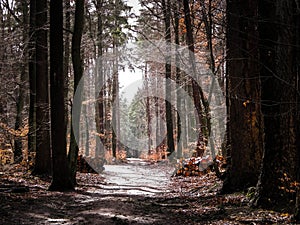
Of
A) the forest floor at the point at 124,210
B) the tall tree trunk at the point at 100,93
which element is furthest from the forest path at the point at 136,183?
the tall tree trunk at the point at 100,93

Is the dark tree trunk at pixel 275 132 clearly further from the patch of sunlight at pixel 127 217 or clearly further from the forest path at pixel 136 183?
the forest path at pixel 136 183

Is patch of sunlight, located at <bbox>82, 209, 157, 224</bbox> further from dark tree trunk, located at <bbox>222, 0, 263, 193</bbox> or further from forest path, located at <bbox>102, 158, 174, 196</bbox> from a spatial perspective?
forest path, located at <bbox>102, 158, 174, 196</bbox>

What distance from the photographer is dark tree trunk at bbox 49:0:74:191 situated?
11.0m

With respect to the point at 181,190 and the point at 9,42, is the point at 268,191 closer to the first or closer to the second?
the point at 181,190

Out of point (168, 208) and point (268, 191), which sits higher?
point (268, 191)

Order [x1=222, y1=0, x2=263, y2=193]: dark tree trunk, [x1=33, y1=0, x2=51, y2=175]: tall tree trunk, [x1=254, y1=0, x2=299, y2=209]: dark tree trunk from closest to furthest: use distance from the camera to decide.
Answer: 1. [x1=254, y1=0, x2=299, y2=209]: dark tree trunk
2. [x1=222, y1=0, x2=263, y2=193]: dark tree trunk
3. [x1=33, y1=0, x2=51, y2=175]: tall tree trunk

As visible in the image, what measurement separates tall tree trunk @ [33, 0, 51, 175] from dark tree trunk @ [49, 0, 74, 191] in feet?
10.4

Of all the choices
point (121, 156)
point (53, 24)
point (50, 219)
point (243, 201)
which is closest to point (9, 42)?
point (53, 24)

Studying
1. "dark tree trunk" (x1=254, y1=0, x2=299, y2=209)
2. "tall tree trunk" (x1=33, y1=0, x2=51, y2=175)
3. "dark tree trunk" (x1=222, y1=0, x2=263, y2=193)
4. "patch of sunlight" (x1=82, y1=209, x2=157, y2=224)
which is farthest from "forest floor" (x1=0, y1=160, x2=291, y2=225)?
"tall tree trunk" (x1=33, y1=0, x2=51, y2=175)

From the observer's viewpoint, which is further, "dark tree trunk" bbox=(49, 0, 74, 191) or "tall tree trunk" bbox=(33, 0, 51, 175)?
"tall tree trunk" bbox=(33, 0, 51, 175)

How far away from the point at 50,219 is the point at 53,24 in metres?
6.28

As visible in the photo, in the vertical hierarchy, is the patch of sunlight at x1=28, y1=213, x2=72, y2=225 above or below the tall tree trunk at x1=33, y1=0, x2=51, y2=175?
below

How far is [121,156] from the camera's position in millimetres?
33906

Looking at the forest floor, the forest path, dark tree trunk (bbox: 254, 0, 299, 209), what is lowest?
the forest path
